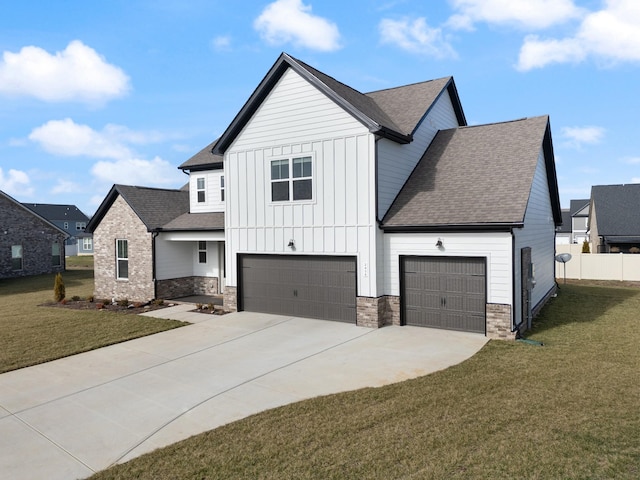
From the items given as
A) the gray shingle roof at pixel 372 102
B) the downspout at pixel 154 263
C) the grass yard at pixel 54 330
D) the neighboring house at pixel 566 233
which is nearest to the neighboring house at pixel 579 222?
the neighboring house at pixel 566 233

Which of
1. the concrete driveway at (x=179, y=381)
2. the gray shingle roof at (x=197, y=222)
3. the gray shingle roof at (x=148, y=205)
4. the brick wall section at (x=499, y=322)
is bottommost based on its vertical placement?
the concrete driveway at (x=179, y=381)

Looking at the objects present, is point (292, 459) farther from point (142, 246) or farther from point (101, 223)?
point (101, 223)

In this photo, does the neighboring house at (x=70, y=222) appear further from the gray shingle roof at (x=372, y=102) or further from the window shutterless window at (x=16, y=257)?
the gray shingle roof at (x=372, y=102)

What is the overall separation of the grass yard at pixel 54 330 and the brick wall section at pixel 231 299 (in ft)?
6.89

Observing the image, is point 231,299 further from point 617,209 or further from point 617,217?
point 617,209

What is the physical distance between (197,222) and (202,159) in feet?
10.5

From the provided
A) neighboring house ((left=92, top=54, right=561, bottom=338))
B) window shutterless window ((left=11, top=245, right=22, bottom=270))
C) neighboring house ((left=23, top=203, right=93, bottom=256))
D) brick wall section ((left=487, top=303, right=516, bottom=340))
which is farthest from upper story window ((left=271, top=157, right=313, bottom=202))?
neighboring house ((left=23, top=203, right=93, bottom=256))

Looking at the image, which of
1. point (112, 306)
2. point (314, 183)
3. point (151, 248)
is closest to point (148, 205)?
point (151, 248)

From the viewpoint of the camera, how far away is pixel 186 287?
20.0 meters

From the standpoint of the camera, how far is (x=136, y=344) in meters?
11.8

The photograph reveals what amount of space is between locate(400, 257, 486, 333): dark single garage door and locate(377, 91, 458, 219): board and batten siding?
82.4 inches

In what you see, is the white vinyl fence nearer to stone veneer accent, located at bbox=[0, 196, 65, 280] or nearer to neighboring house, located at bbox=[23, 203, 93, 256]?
stone veneer accent, located at bbox=[0, 196, 65, 280]

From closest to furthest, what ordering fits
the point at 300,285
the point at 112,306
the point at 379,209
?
the point at 379,209, the point at 300,285, the point at 112,306

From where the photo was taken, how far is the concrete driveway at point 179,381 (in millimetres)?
6164
